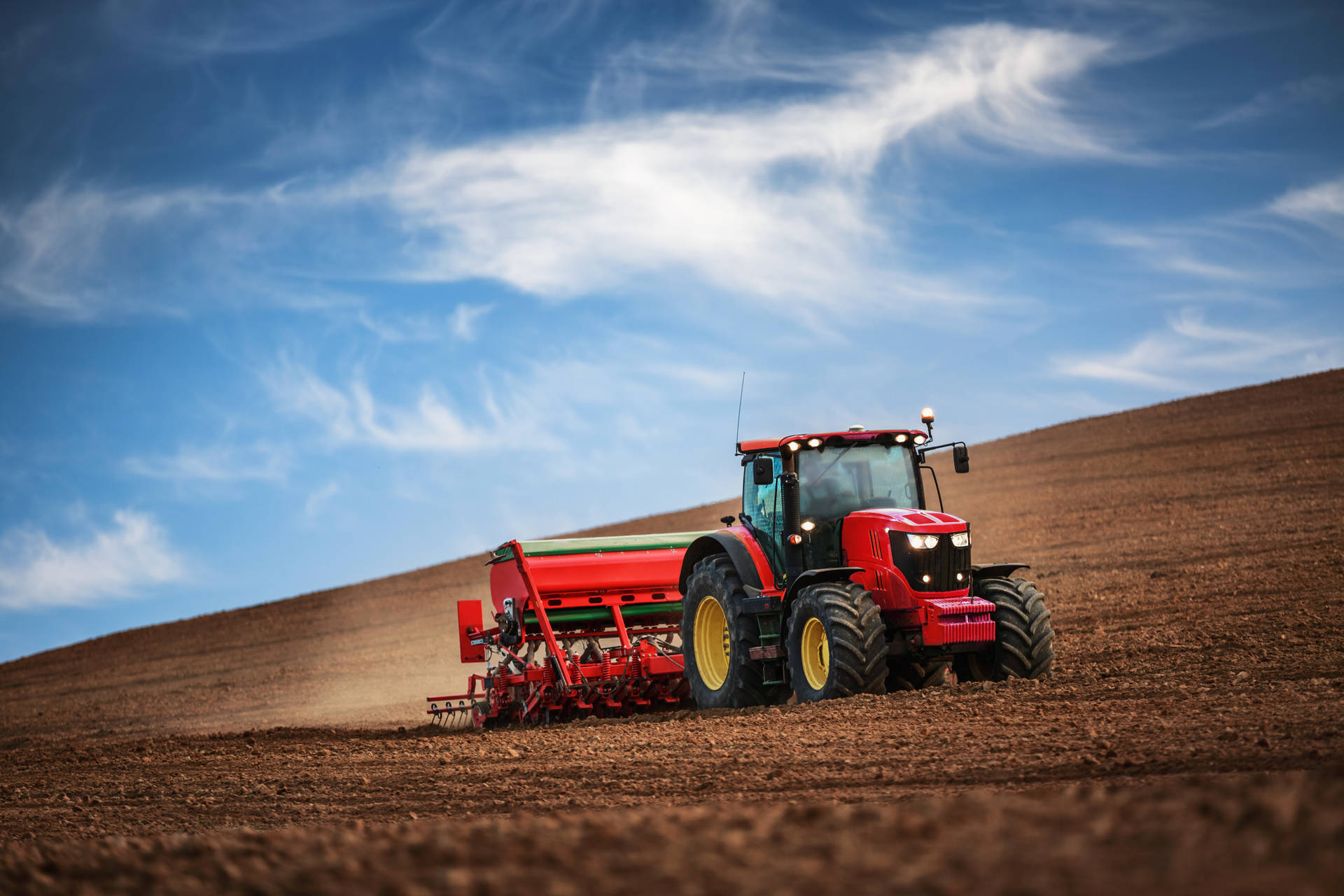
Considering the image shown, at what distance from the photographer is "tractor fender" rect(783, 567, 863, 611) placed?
9.79 m

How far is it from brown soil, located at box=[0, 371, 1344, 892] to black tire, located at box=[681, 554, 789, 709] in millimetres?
396

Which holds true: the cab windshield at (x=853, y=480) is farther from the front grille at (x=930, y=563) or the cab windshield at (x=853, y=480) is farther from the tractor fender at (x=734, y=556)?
the front grille at (x=930, y=563)

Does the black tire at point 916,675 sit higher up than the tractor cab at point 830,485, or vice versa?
the tractor cab at point 830,485

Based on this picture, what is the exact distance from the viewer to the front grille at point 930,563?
962 cm

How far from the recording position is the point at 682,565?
39.4 ft

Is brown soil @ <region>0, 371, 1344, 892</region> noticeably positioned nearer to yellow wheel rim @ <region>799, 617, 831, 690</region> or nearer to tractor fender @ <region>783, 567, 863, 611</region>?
yellow wheel rim @ <region>799, 617, 831, 690</region>

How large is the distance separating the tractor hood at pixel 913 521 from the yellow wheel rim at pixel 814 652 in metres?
1.03

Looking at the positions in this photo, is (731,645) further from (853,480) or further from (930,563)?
(930,563)

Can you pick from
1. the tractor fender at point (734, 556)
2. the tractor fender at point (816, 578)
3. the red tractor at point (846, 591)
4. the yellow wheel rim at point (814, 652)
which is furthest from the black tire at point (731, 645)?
the yellow wheel rim at point (814, 652)

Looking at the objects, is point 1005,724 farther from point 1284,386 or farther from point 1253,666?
point 1284,386

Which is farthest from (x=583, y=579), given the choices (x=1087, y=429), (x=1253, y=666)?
(x=1087, y=429)

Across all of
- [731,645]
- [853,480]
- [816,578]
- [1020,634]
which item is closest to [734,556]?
[731,645]

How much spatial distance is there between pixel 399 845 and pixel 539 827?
536 millimetres

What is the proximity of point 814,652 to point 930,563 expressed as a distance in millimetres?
1256
